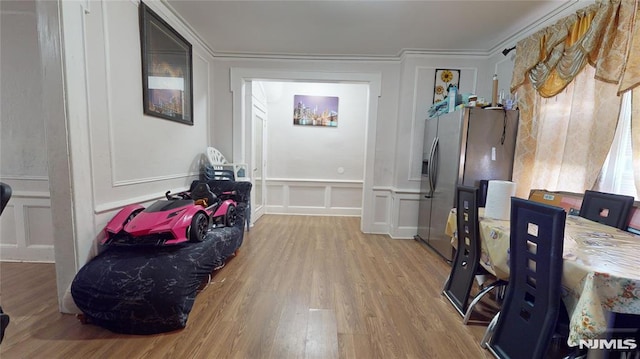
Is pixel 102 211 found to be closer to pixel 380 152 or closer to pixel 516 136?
pixel 380 152

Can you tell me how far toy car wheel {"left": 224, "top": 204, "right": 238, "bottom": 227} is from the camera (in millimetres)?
2527

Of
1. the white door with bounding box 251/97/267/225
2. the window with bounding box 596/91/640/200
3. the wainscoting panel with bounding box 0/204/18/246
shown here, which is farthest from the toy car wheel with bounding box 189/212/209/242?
the window with bounding box 596/91/640/200

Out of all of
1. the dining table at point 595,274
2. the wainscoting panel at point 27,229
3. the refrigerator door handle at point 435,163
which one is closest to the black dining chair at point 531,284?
the dining table at point 595,274

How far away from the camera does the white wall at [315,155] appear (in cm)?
458

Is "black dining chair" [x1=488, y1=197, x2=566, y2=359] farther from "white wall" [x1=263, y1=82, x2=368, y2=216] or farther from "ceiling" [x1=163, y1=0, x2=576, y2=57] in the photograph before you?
"white wall" [x1=263, y1=82, x2=368, y2=216]

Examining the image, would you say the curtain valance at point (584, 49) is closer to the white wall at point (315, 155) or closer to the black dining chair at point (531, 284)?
the black dining chair at point (531, 284)

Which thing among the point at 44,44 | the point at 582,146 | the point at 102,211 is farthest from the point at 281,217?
the point at 582,146

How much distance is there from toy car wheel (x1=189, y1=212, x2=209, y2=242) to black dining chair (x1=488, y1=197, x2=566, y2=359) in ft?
7.08

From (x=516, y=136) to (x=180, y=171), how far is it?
377cm

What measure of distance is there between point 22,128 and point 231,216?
81.4 inches

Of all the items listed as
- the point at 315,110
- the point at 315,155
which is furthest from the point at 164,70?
the point at 315,155

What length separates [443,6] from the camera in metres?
2.32

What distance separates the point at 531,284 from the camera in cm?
133

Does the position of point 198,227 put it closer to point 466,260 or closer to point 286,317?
point 286,317
